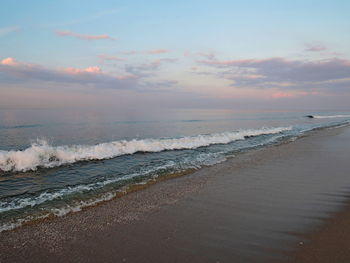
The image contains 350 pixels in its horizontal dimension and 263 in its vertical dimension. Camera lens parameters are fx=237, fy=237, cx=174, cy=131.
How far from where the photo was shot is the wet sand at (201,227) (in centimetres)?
351

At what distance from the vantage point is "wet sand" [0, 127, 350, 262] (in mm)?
3512

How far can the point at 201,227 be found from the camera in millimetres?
4363

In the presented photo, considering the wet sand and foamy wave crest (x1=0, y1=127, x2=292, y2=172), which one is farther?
foamy wave crest (x1=0, y1=127, x2=292, y2=172)

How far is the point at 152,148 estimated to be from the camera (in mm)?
14961

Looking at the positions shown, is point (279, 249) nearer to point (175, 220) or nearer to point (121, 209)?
point (175, 220)

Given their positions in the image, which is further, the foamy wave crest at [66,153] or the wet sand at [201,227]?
the foamy wave crest at [66,153]

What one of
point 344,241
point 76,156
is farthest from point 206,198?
point 76,156

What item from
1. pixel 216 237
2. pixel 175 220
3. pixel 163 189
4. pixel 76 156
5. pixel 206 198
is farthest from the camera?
pixel 76 156

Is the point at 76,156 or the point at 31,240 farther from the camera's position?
the point at 76,156

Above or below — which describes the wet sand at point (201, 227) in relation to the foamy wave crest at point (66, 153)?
below

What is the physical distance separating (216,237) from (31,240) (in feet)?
10.2

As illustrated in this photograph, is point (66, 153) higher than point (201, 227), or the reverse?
point (66, 153)

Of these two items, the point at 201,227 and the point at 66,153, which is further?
the point at 66,153

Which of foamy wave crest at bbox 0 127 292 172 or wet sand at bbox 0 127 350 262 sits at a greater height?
foamy wave crest at bbox 0 127 292 172
